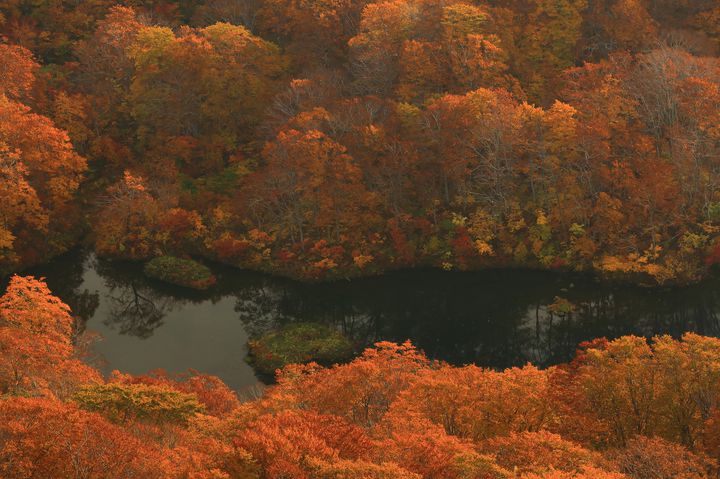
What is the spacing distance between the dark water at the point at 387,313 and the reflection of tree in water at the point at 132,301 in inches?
2.8

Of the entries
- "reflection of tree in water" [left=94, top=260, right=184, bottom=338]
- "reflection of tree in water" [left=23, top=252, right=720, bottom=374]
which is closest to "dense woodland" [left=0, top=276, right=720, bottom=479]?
"reflection of tree in water" [left=94, top=260, right=184, bottom=338]

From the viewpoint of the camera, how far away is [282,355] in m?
45.6

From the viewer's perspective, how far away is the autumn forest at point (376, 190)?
89.2 ft

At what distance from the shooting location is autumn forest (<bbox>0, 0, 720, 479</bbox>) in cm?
2719

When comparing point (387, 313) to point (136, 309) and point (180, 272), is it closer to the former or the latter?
point (180, 272)

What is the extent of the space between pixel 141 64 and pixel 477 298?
3505 cm

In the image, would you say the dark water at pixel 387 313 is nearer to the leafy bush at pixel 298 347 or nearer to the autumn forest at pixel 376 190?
the leafy bush at pixel 298 347

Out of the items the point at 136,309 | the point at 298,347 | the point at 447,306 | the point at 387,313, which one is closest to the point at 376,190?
the point at 387,313

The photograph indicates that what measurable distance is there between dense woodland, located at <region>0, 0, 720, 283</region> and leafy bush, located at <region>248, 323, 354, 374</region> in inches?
317

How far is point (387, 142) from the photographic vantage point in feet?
187

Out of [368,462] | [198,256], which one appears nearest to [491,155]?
[198,256]

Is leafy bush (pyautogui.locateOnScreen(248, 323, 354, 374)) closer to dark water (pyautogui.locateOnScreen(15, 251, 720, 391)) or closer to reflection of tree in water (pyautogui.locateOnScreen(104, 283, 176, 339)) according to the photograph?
dark water (pyautogui.locateOnScreen(15, 251, 720, 391))

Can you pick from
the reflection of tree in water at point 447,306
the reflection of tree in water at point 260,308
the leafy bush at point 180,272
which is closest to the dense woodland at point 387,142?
the reflection of tree in water at point 447,306

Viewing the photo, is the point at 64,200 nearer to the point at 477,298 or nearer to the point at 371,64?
the point at 371,64
